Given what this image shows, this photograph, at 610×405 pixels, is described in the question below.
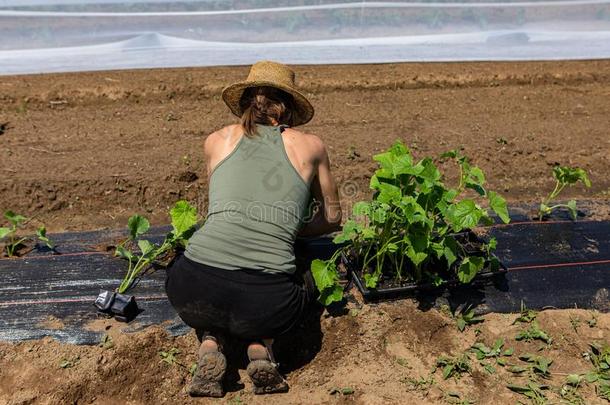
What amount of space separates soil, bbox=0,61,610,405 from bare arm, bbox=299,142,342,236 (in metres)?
0.41

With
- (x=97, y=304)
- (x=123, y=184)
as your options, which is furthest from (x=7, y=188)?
(x=97, y=304)

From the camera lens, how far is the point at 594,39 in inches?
233

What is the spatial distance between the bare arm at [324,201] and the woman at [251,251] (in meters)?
0.04

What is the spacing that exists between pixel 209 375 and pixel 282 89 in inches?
46.4

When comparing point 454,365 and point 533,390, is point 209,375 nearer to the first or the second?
point 454,365

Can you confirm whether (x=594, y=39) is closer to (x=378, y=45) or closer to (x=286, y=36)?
(x=378, y=45)

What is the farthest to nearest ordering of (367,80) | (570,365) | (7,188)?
(367,80)
(7,188)
(570,365)

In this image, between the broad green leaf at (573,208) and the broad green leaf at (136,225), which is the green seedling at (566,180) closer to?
the broad green leaf at (573,208)

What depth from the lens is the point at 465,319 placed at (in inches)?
91.7

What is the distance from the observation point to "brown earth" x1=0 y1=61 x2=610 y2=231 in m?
3.74

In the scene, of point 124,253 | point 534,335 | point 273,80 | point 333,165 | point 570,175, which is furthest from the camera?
point 333,165

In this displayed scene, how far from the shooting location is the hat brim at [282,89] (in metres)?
2.14

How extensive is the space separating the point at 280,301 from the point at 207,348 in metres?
0.34

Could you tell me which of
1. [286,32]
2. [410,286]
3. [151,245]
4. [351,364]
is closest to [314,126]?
[286,32]
